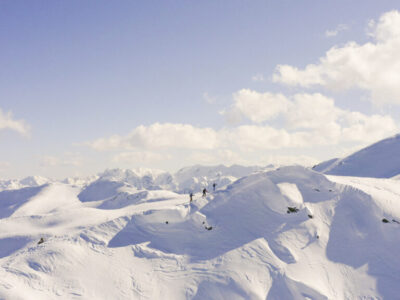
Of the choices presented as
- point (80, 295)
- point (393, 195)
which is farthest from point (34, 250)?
point (393, 195)

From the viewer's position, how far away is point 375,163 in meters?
89.1

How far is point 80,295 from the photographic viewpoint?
863 inches

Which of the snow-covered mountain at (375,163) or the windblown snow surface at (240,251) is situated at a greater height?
the snow-covered mountain at (375,163)

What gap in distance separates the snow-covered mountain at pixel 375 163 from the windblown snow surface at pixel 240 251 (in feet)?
176

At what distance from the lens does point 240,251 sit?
26.6m

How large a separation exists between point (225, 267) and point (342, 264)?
34.9 feet

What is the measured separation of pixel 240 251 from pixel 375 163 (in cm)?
8145

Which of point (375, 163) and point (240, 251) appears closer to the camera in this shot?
point (240, 251)

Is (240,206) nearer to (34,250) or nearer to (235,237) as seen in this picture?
(235,237)

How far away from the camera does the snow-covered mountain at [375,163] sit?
82.6m

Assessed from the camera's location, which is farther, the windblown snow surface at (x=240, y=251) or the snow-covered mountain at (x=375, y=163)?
the snow-covered mountain at (x=375, y=163)

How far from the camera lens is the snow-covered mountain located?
3250 inches

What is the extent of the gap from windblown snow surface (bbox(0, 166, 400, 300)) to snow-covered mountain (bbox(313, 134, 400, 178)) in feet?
176

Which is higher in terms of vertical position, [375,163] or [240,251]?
[375,163]
